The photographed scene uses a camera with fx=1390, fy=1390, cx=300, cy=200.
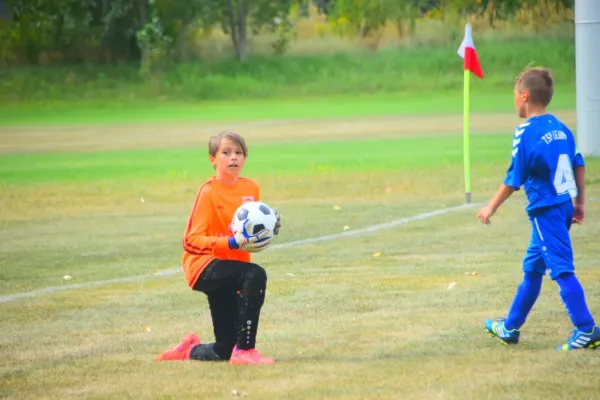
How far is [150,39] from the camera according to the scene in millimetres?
61750

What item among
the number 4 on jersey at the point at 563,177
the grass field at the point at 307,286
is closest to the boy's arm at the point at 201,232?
the grass field at the point at 307,286

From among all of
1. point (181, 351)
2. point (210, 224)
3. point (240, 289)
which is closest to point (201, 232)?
point (210, 224)

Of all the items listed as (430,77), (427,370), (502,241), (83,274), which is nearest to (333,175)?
(502,241)

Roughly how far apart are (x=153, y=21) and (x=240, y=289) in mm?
56393

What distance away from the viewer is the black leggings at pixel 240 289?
7.71 metres

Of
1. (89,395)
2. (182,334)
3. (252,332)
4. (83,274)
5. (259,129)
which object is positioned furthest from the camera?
(259,129)

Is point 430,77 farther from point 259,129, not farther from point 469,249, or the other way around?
point 469,249

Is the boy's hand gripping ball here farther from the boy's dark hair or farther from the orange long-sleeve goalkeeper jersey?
the boy's dark hair

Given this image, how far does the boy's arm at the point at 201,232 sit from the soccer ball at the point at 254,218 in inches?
6.8

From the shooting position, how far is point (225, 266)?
777 centimetres

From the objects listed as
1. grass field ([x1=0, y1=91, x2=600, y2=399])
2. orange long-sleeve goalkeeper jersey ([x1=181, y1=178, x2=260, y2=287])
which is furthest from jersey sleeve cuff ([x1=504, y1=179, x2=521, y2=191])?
orange long-sleeve goalkeeper jersey ([x1=181, y1=178, x2=260, y2=287])

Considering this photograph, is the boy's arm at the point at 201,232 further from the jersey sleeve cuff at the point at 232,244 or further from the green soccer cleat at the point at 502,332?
the green soccer cleat at the point at 502,332

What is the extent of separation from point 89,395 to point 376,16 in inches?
2348

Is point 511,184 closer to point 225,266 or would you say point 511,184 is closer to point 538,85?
point 538,85
